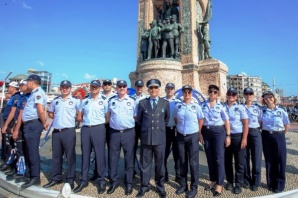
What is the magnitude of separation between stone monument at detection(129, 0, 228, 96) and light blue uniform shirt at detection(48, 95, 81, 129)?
593cm

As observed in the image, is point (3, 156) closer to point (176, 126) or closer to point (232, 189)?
point (176, 126)

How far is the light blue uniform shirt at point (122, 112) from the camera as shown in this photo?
3.72 metres

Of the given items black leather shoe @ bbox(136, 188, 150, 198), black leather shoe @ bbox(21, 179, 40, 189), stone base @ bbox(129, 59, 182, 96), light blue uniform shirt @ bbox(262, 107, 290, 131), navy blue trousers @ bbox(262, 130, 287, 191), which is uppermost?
stone base @ bbox(129, 59, 182, 96)

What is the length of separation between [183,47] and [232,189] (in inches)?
325

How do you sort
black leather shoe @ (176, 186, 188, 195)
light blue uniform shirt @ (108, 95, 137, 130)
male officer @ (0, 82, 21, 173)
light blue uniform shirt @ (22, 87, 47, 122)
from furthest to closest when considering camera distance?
male officer @ (0, 82, 21, 173), light blue uniform shirt @ (22, 87, 47, 122), light blue uniform shirt @ (108, 95, 137, 130), black leather shoe @ (176, 186, 188, 195)

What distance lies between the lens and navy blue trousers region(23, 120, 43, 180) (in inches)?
147

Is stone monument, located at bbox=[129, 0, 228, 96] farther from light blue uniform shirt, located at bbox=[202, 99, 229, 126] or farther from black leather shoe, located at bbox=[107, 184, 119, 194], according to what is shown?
black leather shoe, located at bbox=[107, 184, 119, 194]

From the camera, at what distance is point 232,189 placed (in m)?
3.54

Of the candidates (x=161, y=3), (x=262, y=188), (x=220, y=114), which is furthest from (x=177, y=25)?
(x=262, y=188)

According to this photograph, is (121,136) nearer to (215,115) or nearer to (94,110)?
(94,110)

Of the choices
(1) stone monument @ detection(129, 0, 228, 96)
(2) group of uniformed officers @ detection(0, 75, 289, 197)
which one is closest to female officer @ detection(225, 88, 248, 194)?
(2) group of uniformed officers @ detection(0, 75, 289, 197)

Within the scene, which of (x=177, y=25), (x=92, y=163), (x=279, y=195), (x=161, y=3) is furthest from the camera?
(x=161, y=3)

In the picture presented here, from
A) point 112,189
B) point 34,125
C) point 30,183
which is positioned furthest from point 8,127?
point 112,189

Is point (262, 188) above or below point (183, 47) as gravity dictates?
below
